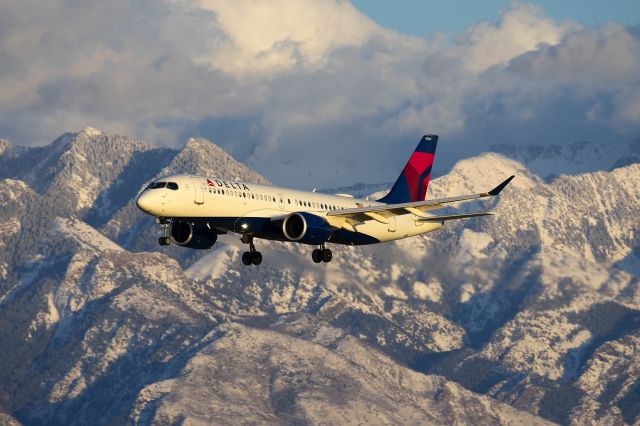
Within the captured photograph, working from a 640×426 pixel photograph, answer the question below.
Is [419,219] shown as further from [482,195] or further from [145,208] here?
[145,208]

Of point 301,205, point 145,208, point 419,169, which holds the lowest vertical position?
point 145,208

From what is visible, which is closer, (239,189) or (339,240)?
(239,189)

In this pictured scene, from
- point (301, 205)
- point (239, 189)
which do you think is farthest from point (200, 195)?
point (301, 205)

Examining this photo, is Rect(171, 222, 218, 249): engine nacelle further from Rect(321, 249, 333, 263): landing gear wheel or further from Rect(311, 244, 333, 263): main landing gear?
Rect(321, 249, 333, 263): landing gear wheel

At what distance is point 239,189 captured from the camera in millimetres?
140625

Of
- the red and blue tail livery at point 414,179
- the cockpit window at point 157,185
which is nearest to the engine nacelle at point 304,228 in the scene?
the cockpit window at point 157,185

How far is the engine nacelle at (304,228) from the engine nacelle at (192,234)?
7857 mm

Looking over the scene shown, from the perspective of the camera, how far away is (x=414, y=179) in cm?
17762

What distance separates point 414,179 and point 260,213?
132 ft

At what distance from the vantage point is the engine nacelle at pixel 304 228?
139 metres

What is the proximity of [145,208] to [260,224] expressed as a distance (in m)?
13.3

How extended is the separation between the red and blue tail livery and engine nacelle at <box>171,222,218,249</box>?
36442 mm

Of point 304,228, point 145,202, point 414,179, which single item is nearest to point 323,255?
point 304,228

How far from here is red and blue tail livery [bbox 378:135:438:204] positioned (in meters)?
176
